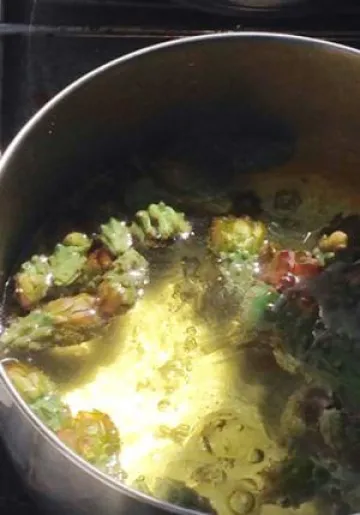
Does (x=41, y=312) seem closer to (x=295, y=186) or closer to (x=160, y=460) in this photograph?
(x=160, y=460)

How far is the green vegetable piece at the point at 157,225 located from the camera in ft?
3.80

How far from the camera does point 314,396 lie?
1074 millimetres

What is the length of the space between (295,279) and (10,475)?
33 centimetres

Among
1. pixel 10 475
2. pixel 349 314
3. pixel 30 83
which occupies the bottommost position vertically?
pixel 10 475

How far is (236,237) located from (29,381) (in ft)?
0.83

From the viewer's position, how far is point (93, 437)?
3.34ft

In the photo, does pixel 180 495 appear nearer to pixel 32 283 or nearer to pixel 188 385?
pixel 188 385

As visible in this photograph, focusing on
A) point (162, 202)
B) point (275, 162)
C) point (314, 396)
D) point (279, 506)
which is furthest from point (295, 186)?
point (279, 506)

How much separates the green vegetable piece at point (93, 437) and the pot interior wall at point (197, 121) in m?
0.17

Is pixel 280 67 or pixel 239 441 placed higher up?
pixel 280 67

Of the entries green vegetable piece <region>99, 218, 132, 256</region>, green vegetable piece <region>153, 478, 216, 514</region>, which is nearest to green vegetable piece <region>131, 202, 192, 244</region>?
green vegetable piece <region>99, 218, 132, 256</region>

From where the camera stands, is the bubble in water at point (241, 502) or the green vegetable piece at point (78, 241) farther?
the green vegetable piece at point (78, 241)

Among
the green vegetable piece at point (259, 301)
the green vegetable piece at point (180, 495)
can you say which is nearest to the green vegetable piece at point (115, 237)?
the green vegetable piece at point (259, 301)

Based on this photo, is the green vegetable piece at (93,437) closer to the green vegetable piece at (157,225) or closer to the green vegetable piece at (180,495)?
the green vegetable piece at (180,495)
